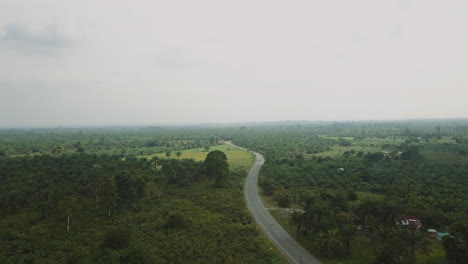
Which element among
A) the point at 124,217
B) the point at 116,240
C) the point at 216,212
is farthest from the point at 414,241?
the point at 124,217

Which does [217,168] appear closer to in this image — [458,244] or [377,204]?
[377,204]

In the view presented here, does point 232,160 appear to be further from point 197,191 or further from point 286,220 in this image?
point 286,220

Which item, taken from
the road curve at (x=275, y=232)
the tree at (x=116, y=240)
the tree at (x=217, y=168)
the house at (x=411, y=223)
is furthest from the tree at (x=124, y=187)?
the house at (x=411, y=223)

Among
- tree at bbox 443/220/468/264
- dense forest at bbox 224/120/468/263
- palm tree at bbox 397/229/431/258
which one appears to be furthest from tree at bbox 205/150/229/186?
tree at bbox 443/220/468/264

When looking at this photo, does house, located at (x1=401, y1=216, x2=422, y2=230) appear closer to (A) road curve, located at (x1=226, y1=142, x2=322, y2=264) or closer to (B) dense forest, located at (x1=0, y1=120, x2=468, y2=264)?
(B) dense forest, located at (x1=0, y1=120, x2=468, y2=264)

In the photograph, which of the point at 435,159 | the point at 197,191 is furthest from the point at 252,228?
the point at 435,159
